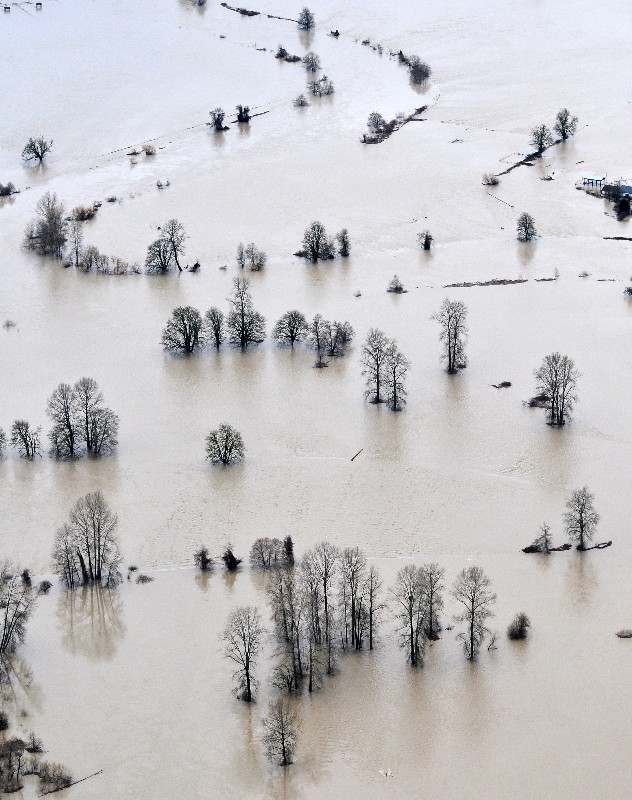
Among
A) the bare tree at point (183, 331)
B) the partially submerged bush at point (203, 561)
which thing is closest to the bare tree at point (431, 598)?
the partially submerged bush at point (203, 561)

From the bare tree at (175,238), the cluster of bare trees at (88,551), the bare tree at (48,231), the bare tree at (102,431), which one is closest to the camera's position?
the cluster of bare trees at (88,551)

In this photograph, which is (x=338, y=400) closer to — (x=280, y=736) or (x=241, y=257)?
(x=241, y=257)

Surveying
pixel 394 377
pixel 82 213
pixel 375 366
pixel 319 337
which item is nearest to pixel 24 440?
pixel 319 337

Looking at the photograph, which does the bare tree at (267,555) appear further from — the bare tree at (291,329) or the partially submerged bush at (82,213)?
the partially submerged bush at (82,213)

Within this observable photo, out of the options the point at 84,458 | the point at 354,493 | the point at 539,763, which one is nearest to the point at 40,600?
the point at 84,458

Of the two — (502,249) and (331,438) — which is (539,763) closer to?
(331,438)

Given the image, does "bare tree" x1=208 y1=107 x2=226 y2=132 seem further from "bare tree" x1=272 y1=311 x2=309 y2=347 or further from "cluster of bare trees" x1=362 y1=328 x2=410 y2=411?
"cluster of bare trees" x1=362 y1=328 x2=410 y2=411
